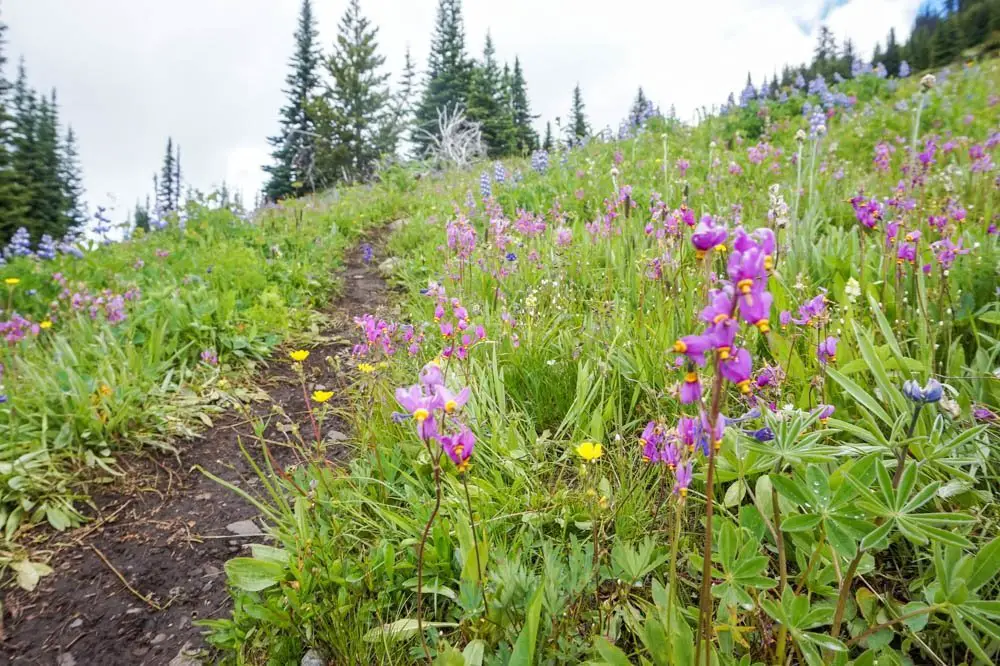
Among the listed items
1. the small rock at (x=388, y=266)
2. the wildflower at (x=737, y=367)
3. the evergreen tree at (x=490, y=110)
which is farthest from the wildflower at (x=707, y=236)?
the evergreen tree at (x=490, y=110)

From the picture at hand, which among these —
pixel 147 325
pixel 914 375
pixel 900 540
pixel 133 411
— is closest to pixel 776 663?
pixel 900 540

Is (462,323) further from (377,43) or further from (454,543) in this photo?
(377,43)

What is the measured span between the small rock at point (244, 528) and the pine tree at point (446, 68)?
30463 millimetres

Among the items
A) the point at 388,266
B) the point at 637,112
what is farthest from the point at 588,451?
the point at 637,112

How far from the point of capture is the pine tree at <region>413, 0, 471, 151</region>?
3109cm

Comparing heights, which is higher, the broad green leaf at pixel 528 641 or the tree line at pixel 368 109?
the tree line at pixel 368 109

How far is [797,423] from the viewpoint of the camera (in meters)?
0.96

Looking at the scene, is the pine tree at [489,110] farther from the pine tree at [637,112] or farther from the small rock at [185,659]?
the small rock at [185,659]

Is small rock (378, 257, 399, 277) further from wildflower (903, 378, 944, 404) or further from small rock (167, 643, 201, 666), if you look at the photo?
wildflower (903, 378, 944, 404)

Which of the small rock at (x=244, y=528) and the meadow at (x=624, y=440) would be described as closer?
the meadow at (x=624, y=440)

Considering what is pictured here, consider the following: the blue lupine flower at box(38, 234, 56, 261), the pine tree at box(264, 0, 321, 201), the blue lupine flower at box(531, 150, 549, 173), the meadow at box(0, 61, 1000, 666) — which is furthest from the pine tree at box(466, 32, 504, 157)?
the meadow at box(0, 61, 1000, 666)

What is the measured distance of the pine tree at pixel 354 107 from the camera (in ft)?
98.4

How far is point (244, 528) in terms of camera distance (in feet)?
7.00

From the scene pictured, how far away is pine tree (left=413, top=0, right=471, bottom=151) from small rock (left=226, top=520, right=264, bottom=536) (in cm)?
3046
